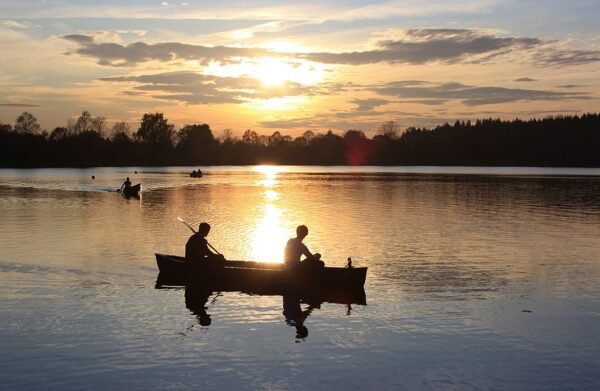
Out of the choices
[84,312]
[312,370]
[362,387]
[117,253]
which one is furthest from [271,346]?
[117,253]

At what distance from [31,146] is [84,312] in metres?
176

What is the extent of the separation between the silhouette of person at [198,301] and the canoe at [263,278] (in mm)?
330

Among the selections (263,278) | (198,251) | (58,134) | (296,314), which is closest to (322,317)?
(296,314)

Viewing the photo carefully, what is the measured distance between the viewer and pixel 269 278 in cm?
2162

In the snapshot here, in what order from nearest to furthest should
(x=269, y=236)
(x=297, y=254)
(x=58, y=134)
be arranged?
1. (x=297, y=254)
2. (x=269, y=236)
3. (x=58, y=134)

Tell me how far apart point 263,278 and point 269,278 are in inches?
8.5

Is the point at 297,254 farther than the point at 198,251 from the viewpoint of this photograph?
No

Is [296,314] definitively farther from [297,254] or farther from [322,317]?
[297,254]

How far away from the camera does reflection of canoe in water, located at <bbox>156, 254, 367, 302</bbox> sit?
832 inches

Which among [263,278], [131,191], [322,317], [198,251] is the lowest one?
[322,317]

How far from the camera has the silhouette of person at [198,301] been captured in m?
18.4

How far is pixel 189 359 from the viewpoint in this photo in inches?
569

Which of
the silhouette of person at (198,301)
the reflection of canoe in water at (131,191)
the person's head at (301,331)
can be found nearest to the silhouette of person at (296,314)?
the person's head at (301,331)

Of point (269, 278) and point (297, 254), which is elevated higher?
point (297, 254)
